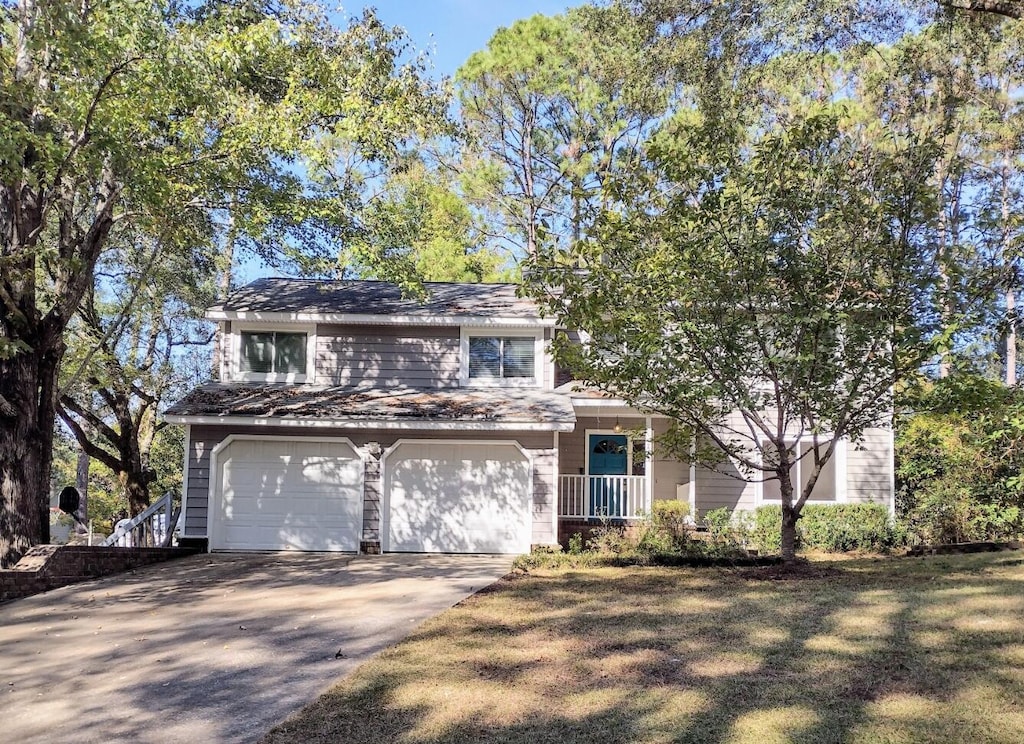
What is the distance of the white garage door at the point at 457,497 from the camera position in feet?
50.6

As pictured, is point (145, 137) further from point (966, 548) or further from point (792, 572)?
point (966, 548)

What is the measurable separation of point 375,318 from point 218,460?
4.11 m

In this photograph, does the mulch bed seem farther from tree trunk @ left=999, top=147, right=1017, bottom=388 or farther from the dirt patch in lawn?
the dirt patch in lawn

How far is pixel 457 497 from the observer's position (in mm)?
15523

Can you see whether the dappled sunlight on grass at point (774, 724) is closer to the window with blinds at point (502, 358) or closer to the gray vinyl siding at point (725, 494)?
the gray vinyl siding at point (725, 494)

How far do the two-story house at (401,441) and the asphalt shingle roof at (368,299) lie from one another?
0.32 ft

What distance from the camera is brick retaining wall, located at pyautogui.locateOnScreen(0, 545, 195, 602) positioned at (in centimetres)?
1084

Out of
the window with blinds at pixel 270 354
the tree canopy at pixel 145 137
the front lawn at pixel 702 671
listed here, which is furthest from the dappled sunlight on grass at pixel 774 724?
the window with blinds at pixel 270 354

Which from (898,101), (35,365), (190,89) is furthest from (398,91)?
(898,101)

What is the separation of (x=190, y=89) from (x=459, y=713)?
848 cm

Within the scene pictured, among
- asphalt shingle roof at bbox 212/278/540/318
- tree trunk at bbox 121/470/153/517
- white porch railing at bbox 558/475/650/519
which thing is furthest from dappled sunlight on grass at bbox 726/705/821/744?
tree trunk at bbox 121/470/153/517

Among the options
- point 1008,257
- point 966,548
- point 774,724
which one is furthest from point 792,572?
point 774,724

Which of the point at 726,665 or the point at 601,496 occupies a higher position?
the point at 601,496

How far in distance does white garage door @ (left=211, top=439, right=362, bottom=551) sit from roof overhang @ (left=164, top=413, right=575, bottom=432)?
2.36ft
